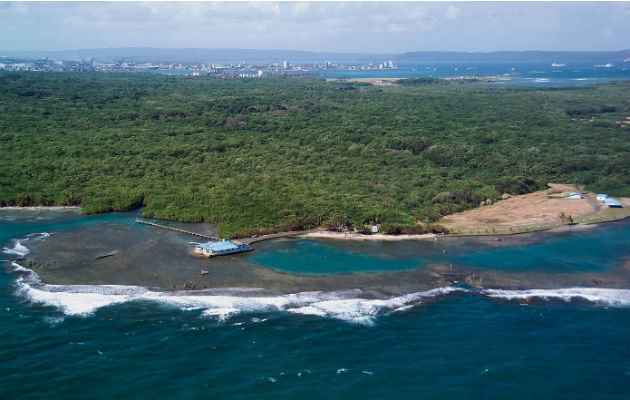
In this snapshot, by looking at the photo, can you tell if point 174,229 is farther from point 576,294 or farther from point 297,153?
point 576,294

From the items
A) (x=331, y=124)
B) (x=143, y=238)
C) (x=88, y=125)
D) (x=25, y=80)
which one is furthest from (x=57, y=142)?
(x=25, y=80)

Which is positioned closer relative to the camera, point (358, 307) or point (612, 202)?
point (358, 307)

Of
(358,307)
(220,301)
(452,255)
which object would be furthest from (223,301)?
(452,255)

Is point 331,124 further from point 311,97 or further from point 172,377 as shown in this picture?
point 172,377

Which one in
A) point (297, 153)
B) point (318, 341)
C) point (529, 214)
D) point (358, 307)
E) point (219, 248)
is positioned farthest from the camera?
point (297, 153)

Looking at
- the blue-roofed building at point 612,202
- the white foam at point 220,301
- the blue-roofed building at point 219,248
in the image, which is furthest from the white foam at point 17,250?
the blue-roofed building at point 612,202

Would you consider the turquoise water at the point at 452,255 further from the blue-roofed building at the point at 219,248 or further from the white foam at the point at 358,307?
the white foam at the point at 358,307

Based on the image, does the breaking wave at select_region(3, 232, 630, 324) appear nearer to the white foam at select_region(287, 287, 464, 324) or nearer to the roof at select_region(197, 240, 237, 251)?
the white foam at select_region(287, 287, 464, 324)
